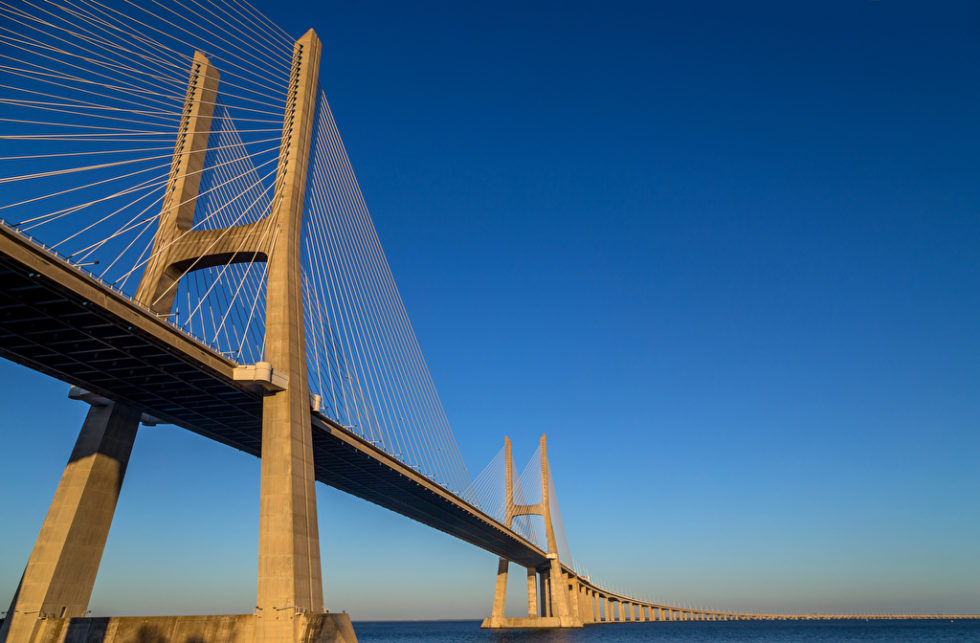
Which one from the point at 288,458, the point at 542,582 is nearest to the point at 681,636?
the point at 542,582

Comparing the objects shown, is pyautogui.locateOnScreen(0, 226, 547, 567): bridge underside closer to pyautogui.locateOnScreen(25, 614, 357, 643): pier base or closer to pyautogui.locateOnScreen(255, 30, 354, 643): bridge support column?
pyautogui.locateOnScreen(255, 30, 354, 643): bridge support column

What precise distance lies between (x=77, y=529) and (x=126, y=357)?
678 cm

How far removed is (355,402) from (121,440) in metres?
9.67

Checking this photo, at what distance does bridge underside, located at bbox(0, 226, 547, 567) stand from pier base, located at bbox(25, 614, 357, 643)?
7.68 m

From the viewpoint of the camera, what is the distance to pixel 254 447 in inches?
1347

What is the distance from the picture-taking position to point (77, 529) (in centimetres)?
2505

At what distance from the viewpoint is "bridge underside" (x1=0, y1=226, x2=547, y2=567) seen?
19.3 m

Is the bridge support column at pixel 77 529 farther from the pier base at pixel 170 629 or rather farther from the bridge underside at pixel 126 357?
the bridge underside at pixel 126 357

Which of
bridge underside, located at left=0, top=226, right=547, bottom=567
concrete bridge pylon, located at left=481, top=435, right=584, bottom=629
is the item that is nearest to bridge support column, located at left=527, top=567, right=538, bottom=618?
concrete bridge pylon, located at left=481, top=435, right=584, bottom=629

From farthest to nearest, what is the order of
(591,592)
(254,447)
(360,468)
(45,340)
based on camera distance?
(591,592) → (360,468) → (254,447) → (45,340)

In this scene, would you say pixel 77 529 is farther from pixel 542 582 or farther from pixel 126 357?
pixel 542 582

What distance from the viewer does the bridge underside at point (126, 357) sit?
1928 cm

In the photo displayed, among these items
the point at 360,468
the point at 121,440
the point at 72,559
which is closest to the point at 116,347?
the point at 121,440

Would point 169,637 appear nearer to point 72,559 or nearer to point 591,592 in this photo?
point 72,559
